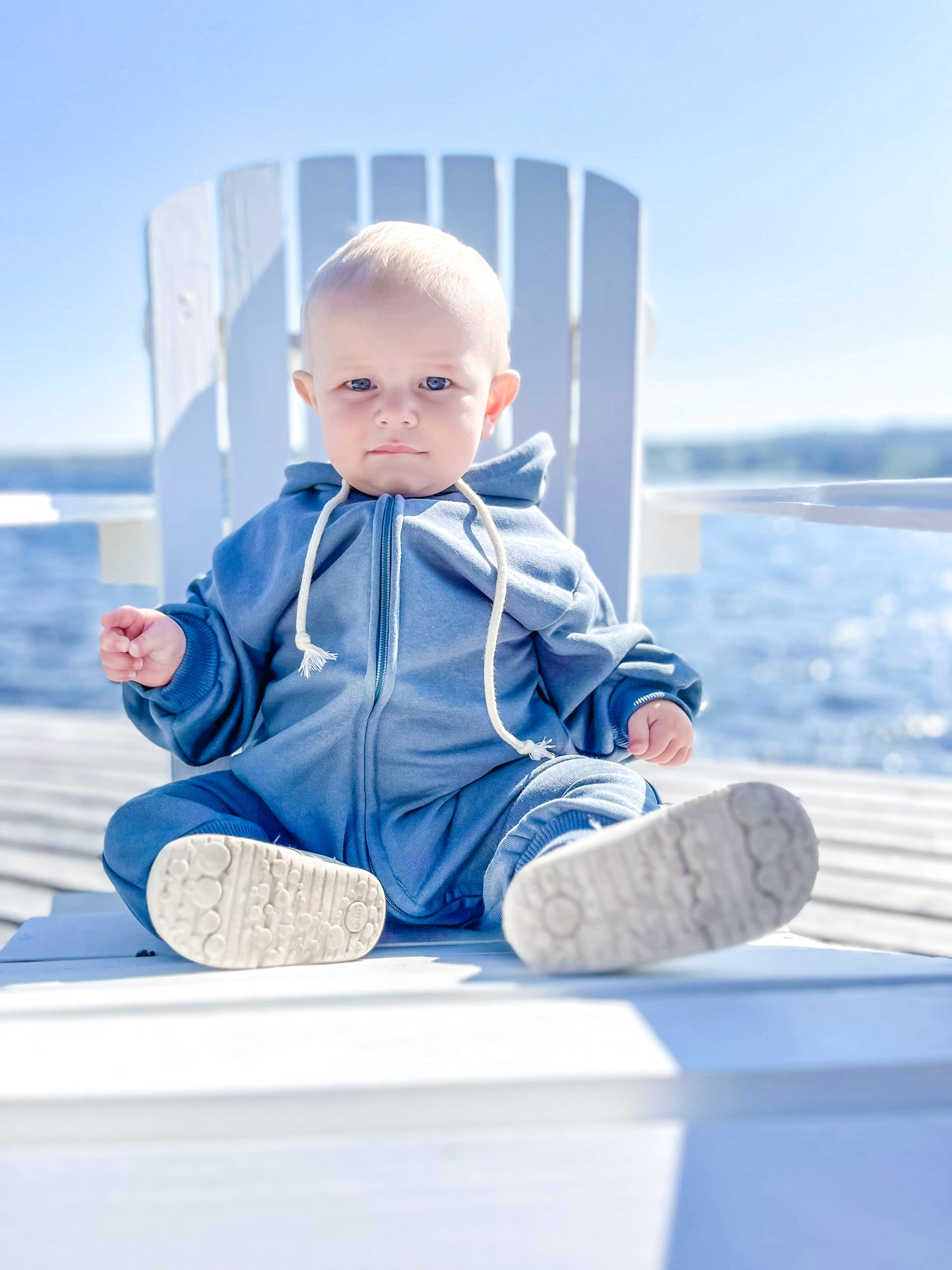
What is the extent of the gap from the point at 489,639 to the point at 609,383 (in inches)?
28.6

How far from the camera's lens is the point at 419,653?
1.16m

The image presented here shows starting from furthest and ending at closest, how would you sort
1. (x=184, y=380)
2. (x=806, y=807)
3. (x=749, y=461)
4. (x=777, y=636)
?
(x=749, y=461), (x=777, y=636), (x=806, y=807), (x=184, y=380)

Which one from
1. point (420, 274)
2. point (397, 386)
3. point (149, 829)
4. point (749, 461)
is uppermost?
point (420, 274)

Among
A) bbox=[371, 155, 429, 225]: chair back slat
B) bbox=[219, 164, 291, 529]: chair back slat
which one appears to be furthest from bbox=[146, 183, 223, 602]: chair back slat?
bbox=[371, 155, 429, 225]: chair back slat

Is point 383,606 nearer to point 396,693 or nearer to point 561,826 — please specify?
point 396,693

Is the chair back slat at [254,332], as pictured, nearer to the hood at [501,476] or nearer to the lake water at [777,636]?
the hood at [501,476]

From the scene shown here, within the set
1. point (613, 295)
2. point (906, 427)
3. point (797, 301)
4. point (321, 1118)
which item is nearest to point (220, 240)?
point (613, 295)

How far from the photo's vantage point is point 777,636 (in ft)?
43.7

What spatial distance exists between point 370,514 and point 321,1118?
74 centimetres

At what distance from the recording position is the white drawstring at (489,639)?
3.76ft

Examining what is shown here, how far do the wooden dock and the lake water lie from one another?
161 cm

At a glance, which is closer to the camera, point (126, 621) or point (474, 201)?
point (126, 621)

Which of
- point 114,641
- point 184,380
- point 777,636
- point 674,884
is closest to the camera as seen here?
point 674,884

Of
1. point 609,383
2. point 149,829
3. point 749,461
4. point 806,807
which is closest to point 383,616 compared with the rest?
point 149,829
